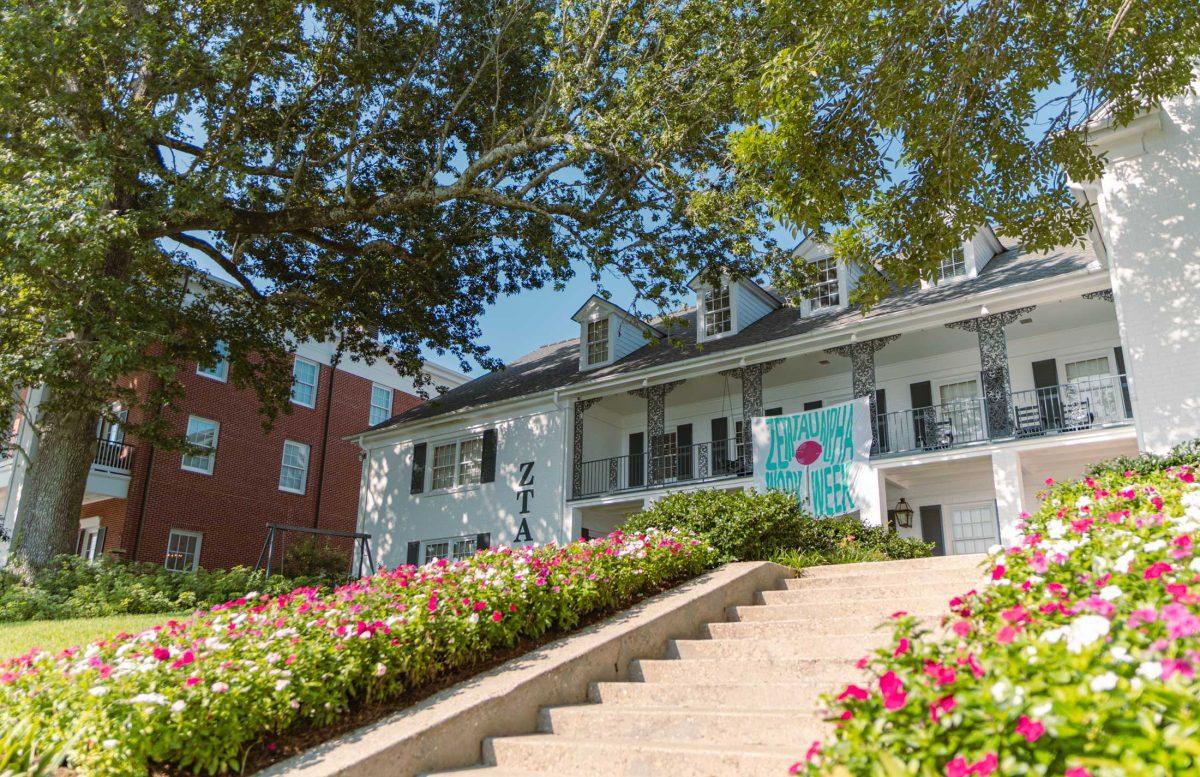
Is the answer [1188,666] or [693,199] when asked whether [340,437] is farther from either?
[1188,666]

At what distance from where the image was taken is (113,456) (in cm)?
2300

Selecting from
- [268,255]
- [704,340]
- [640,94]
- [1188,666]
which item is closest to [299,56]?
[268,255]

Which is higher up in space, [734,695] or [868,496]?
[868,496]

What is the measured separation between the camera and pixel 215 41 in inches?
592

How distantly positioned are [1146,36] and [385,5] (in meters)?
12.9

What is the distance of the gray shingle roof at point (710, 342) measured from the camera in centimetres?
1630

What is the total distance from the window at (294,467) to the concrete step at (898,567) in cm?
2176

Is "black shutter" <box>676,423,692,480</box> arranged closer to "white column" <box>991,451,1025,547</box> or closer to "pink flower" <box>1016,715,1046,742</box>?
"white column" <box>991,451,1025,547</box>

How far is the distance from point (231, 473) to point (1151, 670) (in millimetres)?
26464

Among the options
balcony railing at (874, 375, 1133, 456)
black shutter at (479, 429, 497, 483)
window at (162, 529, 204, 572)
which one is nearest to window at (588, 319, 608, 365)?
black shutter at (479, 429, 497, 483)

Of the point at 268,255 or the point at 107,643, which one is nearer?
the point at 107,643

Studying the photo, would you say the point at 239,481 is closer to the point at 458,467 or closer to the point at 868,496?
the point at 458,467

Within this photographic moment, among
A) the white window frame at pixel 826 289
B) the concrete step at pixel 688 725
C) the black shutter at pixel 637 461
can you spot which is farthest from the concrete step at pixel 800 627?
the black shutter at pixel 637 461

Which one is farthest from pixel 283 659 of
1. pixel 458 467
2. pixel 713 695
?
pixel 458 467
